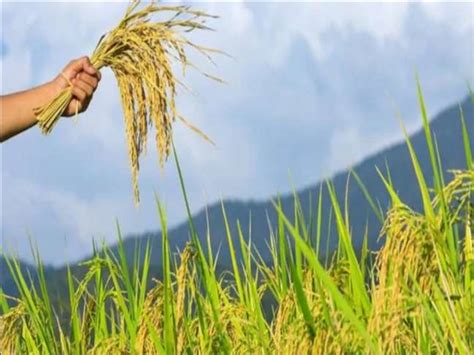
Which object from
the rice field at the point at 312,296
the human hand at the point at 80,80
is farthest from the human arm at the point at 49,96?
the rice field at the point at 312,296

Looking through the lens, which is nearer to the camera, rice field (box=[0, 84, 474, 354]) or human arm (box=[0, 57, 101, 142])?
rice field (box=[0, 84, 474, 354])

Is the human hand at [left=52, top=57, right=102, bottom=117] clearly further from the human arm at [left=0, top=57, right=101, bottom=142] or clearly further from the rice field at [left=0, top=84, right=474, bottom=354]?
the rice field at [left=0, top=84, right=474, bottom=354]

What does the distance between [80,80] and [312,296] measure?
130 cm

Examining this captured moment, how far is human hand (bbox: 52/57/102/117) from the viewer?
4113 mm

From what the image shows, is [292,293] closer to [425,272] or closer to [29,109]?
[425,272]

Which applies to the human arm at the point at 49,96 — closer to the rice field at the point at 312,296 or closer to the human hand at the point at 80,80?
the human hand at the point at 80,80

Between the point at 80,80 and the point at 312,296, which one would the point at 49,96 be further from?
the point at 312,296

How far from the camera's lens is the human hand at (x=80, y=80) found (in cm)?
411

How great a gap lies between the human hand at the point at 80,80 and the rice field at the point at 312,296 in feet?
1.90

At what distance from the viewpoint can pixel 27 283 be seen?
4336 mm

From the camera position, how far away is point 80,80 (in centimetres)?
413

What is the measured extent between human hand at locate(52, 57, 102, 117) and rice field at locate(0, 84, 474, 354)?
581 mm

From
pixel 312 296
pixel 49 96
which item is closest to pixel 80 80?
pixel 49 96

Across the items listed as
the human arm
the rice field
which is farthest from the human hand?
the rice field
